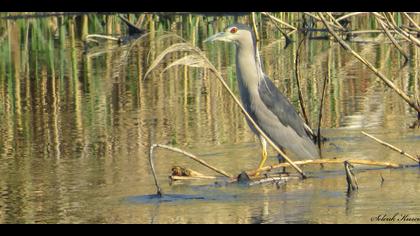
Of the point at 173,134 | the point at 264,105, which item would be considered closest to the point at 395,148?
the point at 264,105

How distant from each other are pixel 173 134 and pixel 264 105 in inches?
62.6

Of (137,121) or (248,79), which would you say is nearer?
(248,79)

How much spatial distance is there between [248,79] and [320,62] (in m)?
6.55

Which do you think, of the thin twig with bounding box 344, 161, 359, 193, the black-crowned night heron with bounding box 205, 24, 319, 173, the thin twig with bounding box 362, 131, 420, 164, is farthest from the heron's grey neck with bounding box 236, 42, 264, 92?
the thin twig with bounding box 344, 161, 359, 193

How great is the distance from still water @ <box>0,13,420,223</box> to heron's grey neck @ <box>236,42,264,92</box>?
0.64 meters

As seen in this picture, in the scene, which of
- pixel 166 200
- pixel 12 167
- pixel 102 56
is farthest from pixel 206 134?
pixel 102 56

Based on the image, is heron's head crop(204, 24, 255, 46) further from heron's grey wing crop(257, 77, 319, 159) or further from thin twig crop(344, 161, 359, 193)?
thin twig crop(344, 161, 359, 193)

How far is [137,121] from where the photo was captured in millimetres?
11352

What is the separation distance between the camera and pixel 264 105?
9.09 metres

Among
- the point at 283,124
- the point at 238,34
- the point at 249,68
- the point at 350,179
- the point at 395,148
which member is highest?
the point at 238,34

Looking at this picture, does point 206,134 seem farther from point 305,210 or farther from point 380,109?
point 305,210

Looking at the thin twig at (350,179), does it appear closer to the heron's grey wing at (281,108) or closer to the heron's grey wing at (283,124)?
the heron's grey wing at (283,124)

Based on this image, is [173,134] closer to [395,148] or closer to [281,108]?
[281,108]

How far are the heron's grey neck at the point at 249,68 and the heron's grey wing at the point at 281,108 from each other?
81 millimetres
